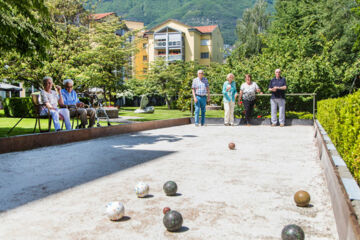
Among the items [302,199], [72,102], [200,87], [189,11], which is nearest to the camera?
[302,199]

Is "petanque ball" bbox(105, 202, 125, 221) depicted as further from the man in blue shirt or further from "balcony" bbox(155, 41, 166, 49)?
"balcony" bbox(155, 41, 166, 49)

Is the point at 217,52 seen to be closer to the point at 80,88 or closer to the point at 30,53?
the point at 80,88

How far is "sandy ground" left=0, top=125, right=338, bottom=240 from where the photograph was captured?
115 inches

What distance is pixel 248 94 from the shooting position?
44.9ft

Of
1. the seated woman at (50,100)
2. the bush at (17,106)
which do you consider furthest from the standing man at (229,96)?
the bush at (17,106)

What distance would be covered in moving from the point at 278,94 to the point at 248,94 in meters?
1.18

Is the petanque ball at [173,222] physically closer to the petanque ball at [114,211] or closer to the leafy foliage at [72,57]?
the petanque ball at [114,211]

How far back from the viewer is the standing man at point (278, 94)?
12.7 metres

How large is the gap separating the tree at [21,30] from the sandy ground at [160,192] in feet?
7.79

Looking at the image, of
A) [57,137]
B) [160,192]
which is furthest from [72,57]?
[160,192]

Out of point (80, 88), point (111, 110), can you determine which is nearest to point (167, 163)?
point (111, 110)

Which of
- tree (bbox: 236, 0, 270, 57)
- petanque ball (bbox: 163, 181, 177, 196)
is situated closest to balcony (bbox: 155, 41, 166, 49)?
Result: tree (bbox: 236, 0, 270, 57)

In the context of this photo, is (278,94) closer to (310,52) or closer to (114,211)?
(114,211)

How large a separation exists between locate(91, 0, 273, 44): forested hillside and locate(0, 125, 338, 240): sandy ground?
16276cm
